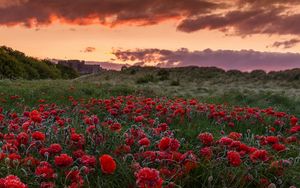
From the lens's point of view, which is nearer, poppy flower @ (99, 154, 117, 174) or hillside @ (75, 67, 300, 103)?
poppy flower @ (99, 154, 117, 174)

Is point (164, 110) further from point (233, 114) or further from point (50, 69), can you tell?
point (50, 69)

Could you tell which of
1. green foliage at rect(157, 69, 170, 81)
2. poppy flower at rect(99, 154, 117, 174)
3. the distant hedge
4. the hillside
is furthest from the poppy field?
the distant hedge

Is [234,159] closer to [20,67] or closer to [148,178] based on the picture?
[148,178]

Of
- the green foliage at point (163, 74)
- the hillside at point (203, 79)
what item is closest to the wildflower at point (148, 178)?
the hillside at point (203, 79)

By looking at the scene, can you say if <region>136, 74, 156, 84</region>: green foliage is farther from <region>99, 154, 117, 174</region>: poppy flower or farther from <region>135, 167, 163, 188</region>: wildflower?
<region>135, 167, 163, 188</region>: wildflower

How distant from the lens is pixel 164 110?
10.0 meters

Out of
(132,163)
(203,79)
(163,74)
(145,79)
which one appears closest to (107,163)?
(132,163)

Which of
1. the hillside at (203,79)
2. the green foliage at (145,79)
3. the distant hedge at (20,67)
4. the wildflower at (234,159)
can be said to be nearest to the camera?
the wildflower at (234,159)

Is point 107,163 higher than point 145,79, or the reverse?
point 107,163

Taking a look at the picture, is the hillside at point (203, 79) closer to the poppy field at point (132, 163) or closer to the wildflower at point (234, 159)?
the poppy field at point (132, 163)

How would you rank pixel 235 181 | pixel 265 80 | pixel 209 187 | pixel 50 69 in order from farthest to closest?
pixel 50 69 → pixel 265 80 → pixel 235 181 → pixel 209 187

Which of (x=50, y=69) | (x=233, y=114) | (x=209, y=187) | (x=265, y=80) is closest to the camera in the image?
(x=209, y=187)

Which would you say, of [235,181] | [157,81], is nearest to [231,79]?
[157,81]

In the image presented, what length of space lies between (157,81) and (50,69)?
24.5 m
